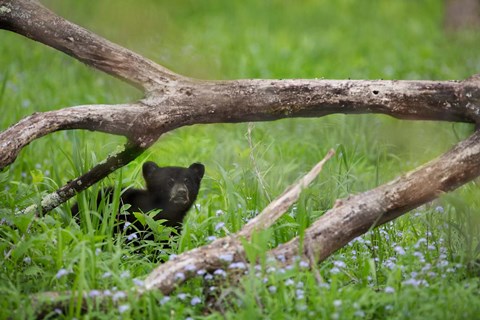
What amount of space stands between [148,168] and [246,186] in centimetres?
96

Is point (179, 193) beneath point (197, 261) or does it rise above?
above

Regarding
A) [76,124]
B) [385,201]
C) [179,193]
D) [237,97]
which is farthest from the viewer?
[179,193]

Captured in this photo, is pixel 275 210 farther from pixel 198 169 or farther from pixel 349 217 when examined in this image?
pixel 198 169

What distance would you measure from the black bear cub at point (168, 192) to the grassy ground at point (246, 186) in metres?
0.12

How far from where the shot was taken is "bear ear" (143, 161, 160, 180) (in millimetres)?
6434

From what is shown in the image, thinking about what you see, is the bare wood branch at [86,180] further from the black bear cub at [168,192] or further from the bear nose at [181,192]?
the bear nose at [181,192]

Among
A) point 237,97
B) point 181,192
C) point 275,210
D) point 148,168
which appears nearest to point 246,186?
point 181,192

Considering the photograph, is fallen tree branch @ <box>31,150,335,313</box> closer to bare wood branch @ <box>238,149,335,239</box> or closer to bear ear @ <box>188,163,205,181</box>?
bare wood branch @ <box>238,149,335,239</box>

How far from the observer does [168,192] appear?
21.2 feet

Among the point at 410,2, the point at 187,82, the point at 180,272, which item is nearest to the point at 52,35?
the point at 187,82

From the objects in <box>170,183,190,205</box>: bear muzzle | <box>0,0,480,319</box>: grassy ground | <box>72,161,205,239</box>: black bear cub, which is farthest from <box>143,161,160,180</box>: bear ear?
<box>170,183,190,205</box>: bear muzzle

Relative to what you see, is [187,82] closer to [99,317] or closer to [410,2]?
[99,317]

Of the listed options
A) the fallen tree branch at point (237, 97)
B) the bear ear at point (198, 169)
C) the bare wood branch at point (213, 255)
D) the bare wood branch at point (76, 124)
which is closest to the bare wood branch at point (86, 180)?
the fallen tree branch at point (237, 97)

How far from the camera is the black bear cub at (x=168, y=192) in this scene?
643 centimetres
